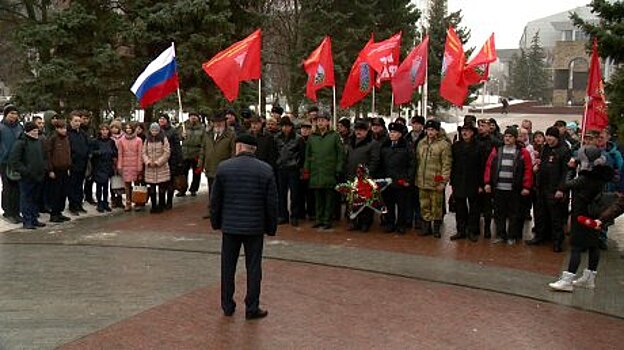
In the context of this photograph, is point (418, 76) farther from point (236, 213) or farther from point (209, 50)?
point (236, 213)

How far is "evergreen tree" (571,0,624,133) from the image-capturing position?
11.8 metres

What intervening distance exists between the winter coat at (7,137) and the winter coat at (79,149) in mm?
891

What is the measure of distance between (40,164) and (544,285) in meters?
8.16

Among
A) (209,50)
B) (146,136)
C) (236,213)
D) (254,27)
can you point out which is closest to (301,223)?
(146,136)

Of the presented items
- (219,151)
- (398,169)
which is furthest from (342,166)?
(219,151)

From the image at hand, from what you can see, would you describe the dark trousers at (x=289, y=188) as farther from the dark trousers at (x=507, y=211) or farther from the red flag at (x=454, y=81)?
the red flag at (x=454, y=81)

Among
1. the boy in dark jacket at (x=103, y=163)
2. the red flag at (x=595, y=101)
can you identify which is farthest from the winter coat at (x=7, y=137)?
the red flag at (x=595, y=101)

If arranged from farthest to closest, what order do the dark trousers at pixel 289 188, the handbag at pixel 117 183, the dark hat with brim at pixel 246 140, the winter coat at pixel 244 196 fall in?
the handbag at pixel 117 183 → the dark trousers at pixel 289 188 → the dark hat with brim at pixel 246 140 → the winter coat at pixel 244 196

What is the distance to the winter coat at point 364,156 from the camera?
11.3 m

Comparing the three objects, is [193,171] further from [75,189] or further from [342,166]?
[342,166]

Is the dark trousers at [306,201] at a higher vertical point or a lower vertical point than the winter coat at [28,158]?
lower

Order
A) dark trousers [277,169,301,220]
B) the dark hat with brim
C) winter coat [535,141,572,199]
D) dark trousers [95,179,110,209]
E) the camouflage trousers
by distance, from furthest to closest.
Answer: dark trousers [95,179,110,209]
dark trousers [277,169,301,220]
the camouflage trousers
winter coat [535,141,572,199]
the dark hat with brim

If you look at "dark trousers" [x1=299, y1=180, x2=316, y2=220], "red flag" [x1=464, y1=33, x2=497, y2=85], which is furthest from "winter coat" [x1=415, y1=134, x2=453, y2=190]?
"red flag" [x1=464, y1=33, x2=497, y2=85]

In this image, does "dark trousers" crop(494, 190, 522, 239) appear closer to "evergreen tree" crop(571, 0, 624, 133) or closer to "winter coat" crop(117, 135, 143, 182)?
"evergreen tree" crop(571, 0, 624, 133)
